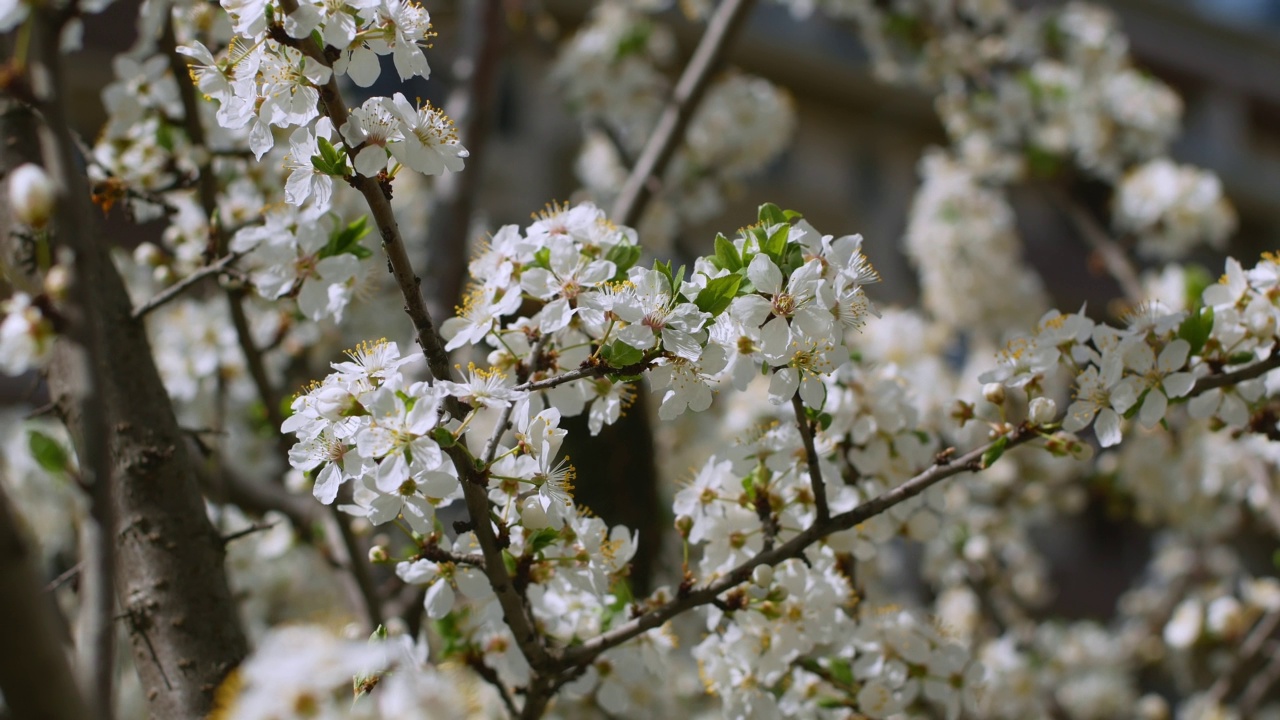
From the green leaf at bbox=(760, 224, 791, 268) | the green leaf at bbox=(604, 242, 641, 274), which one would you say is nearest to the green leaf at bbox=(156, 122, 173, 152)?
the green leaf at bbox=(604, 242, 641, 274)

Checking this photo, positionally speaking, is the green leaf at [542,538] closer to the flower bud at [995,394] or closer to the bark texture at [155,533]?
the bark texture at [155,533]

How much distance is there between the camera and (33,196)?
3.11 ft

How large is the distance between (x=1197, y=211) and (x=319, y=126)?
3.95 metres

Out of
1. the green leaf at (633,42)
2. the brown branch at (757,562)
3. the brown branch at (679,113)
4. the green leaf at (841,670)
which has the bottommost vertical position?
the green leaf at (841,670)

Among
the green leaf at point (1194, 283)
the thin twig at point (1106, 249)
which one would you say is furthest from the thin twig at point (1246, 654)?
the thin twig at point (1106, 249)

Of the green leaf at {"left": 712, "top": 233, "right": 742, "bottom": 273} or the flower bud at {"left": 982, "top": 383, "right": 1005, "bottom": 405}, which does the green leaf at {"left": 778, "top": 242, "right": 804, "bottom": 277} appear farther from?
the flower bud at {"left": 982, "top": 383, "right": 1005, "bottom": 405}

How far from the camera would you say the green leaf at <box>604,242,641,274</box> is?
4.83 feet

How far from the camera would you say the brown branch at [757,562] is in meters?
1.45

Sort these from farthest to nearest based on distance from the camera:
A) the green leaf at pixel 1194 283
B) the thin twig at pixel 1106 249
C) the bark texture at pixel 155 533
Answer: the thin twig at pixel 1106 249 < the green leaf at pixel 1194 283 < the bark texture at pixel 155 533

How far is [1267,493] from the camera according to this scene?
3176 millimetres

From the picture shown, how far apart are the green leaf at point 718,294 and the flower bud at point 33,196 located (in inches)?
27.9

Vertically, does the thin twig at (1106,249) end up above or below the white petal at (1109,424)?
above

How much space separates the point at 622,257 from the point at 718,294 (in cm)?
21

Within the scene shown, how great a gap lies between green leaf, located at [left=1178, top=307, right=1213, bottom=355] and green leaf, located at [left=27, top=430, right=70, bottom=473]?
154 centimetres
